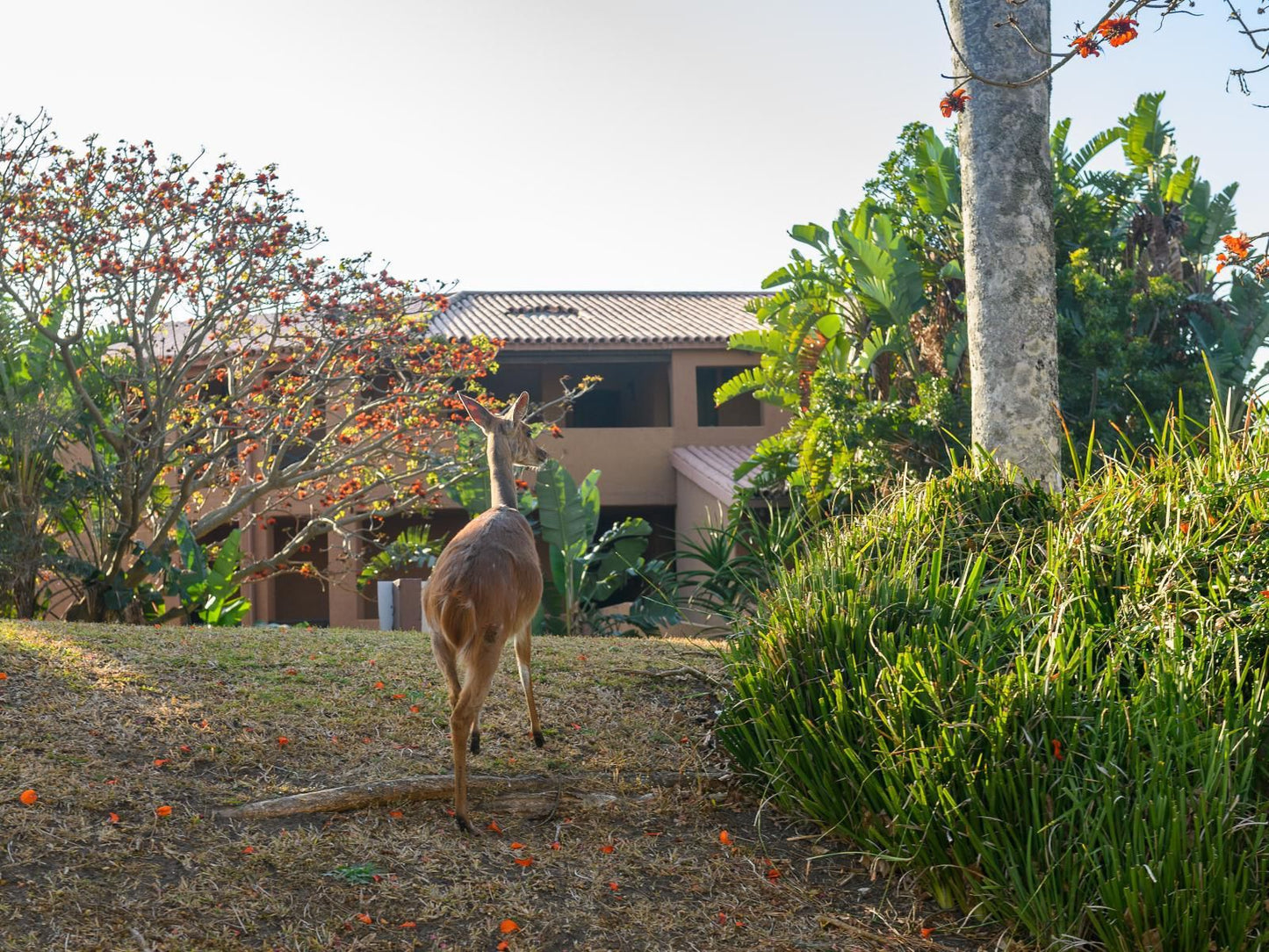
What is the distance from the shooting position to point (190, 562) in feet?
41.4

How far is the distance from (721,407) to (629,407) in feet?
6.24

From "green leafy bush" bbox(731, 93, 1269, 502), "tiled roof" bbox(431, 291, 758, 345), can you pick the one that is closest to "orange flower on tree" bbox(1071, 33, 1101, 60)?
"green leafy bush" bbox(731, 93, 1269, 502)

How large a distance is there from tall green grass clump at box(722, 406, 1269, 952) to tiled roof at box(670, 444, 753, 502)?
11.9m

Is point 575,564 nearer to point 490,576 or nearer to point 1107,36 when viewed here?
point 490,576

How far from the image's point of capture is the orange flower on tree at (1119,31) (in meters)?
4.78

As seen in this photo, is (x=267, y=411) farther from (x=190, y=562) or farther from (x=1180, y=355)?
(x=1180, y=355)

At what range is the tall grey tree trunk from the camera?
9.16 m

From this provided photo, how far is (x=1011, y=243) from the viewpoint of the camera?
927 centimetres

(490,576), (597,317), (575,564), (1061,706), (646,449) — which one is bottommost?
(1061,706)

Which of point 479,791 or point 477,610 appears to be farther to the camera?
point 479,791

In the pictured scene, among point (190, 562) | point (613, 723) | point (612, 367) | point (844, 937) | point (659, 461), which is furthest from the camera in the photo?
point (612, 367)

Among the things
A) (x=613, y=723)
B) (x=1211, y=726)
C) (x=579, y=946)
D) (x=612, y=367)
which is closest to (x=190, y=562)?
(x=613, y=723)

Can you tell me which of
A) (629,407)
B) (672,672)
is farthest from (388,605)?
(629,407)

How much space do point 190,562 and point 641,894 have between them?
8550 mm
